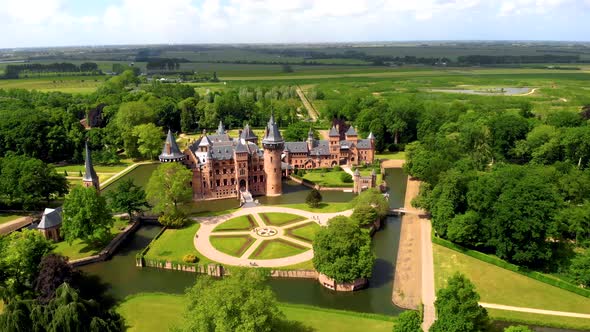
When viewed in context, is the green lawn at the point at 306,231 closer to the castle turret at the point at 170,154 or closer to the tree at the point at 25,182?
the castle turret at the point at 170,154

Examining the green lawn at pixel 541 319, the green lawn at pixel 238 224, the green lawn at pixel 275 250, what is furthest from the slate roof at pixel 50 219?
the green lawn at pixel 541 319

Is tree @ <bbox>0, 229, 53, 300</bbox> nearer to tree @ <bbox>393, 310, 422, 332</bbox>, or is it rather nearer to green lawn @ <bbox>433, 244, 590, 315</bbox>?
tree @ <bbox>393, 310, 422, 332</bbox>

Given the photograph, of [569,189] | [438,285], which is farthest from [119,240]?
[569,189]

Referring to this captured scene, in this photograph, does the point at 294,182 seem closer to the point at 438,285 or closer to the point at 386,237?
the point at 386,237

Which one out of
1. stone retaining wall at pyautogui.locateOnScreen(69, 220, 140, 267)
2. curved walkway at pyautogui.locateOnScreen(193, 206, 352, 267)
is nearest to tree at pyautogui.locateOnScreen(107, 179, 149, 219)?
stone retaining wall at pyautogui.locateOnScreen(69, 220, 140, 267)

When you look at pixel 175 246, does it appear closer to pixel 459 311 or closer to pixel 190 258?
pixel 190 258
